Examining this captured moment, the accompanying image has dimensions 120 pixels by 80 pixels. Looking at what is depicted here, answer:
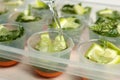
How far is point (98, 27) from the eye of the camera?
72cm

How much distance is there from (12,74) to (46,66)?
10cm

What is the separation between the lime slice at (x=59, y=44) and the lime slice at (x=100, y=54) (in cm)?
6


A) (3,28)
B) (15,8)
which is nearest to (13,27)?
(3,28)

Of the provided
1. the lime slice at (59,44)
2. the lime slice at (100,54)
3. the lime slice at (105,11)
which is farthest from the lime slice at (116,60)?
the lime slice at (105,11)

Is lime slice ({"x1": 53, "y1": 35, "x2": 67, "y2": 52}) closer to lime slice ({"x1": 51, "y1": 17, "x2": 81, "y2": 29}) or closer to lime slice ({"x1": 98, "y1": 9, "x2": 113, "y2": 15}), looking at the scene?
lime slice ({"x1": 51, "y1": 17, "x2": 81, "y2": 29})

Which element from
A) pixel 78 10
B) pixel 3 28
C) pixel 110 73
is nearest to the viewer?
pixel 110 73

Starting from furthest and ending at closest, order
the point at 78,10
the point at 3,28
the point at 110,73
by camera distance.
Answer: the point at 78,10 → the point at 3,28 → the point at 110,73

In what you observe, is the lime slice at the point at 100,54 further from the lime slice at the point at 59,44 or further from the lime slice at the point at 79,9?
the lime slice at the point at 79,9

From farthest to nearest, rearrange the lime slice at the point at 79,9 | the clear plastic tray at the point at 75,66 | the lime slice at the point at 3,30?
the lime slice at the point at 79,9 → the lime slice at the point at 3,30 → the clear plastic tray at the point at 75,66

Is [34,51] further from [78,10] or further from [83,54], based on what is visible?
[78,10]

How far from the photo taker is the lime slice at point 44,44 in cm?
64

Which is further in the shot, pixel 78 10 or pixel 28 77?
pixel 78 10

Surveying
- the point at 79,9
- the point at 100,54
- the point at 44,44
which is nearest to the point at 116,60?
the point at 100,54

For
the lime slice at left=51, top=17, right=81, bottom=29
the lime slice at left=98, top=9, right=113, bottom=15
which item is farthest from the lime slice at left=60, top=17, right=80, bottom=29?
the lime slice at left=98, top=9, right=113, bottom=15
